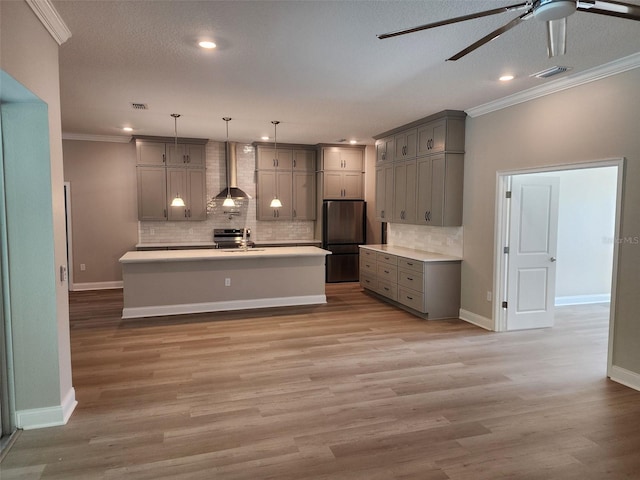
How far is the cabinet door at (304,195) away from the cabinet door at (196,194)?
1772mm

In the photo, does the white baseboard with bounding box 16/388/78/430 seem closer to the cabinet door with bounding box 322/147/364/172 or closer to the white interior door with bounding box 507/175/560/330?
the white interior door with bounding box 507/175/560/330

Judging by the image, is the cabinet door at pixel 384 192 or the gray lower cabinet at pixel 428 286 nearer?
the gray lower cabinet at pixel 428 286

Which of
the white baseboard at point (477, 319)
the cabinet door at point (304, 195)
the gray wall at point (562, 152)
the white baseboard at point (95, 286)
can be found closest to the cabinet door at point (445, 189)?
the gray wall at point (562, 152)

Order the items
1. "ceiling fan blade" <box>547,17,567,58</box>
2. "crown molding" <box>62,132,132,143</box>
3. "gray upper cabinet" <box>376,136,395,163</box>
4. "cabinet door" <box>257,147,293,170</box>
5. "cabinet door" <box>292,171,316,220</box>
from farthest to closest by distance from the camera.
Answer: "cabinet door" <box>292,171,316,220</box> → "cabinet door" <box>257,147,293,170</box> → "crown molding" <box>62,132,132,143</box> → "gray upper cabinet" <box>376,136,395,163</box> → "ceiling fan blade" <box>547,17,567,58</box>

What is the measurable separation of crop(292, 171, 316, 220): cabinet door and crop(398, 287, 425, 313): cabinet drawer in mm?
3102

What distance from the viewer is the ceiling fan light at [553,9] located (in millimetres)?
1761

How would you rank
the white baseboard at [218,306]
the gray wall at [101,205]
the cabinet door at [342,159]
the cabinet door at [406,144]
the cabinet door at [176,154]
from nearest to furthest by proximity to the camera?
the white baseboard at [218,306], the cabinet door at [406,144], the gray wall at [101,205], the cabinet door at [176,154], the cabinet door at [342,159]

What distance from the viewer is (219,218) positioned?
806cm

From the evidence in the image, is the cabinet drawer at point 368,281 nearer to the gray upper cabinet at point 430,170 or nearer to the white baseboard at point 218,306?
the white baseboard at point 218,306

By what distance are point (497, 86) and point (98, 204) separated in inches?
264

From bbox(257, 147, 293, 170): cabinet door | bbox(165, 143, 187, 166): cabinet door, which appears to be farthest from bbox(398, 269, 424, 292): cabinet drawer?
bbox(165, 143, 187, 166): cabinet door

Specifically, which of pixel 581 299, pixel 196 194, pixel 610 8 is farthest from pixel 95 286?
pixel 581 299

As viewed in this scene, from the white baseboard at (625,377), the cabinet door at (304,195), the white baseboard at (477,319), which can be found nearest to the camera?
the white baseboard at (625,377)

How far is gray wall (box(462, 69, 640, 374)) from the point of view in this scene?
3471 mm
